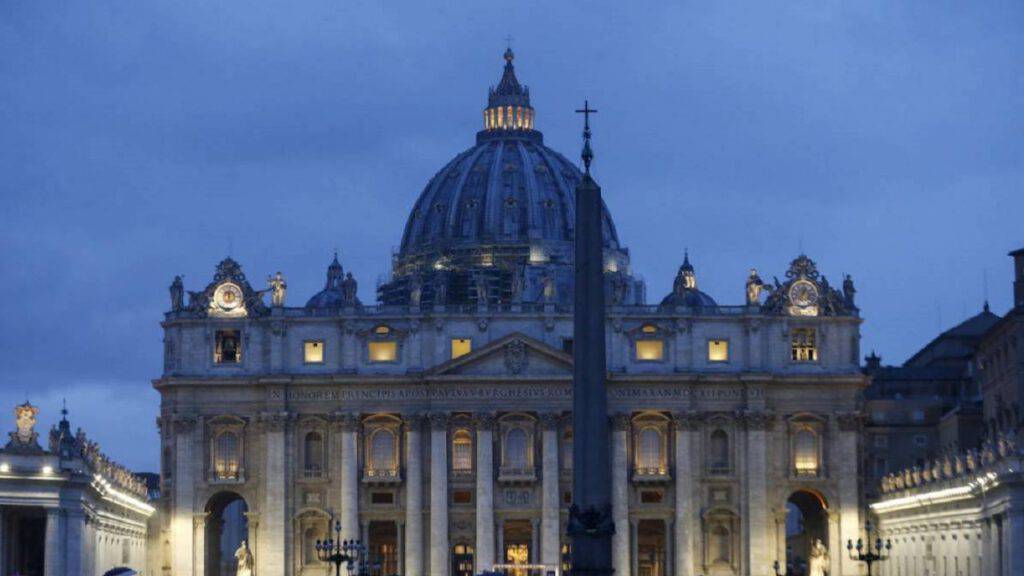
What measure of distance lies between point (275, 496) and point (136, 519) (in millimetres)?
8302

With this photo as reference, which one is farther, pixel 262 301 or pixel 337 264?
pixel 337 264

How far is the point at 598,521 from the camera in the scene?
218ft

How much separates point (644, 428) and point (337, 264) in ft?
84.6

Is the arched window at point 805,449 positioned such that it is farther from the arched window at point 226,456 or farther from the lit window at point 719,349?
the arched window at point 226,456

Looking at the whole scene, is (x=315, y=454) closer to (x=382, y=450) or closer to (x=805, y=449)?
(x=382, y=450)

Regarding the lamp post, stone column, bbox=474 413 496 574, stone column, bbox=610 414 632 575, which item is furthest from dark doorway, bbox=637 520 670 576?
the lamp post

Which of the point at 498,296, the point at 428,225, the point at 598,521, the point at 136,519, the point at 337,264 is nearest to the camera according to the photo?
the point at 598,521

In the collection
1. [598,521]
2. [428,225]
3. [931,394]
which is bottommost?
[598,521]

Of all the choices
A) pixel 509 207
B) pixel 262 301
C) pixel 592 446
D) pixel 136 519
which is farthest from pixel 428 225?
pixel 592 446

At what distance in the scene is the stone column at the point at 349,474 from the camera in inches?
5748

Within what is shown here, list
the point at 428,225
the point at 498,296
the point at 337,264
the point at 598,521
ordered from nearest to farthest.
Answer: the point at 598,521
the point at 337,264
the point at 498,296
the point at 428,225

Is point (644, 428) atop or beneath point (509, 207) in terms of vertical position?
beneath

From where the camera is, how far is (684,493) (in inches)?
5768

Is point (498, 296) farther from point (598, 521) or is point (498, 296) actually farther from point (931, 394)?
point (598, 521)
